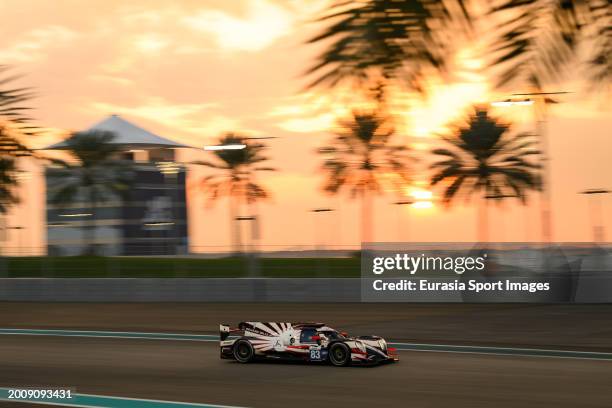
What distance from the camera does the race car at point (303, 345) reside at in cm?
1461

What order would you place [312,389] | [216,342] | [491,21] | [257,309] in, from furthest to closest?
[257,309] < [216,342] < [312,389] < [491,21]

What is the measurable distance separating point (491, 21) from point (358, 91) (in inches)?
12.0

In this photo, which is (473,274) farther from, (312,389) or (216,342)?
(312,389)

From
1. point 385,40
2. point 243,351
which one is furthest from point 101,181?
point 385,40

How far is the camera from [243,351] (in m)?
15.3

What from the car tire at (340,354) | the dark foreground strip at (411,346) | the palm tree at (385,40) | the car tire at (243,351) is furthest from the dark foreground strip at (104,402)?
the palm tree at (385,40)

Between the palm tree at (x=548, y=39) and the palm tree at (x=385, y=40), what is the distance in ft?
0.35

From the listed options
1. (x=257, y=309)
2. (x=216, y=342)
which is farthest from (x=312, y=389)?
(x=257, y=309)

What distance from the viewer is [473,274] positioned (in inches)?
1217

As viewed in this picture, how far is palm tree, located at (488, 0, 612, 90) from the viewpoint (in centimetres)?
187

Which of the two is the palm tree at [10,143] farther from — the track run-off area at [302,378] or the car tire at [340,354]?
the car tire at [340,354]

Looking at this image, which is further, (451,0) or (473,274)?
(473,274)

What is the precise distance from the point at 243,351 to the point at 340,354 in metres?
1.75

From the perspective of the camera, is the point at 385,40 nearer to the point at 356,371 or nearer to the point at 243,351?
the point at 356,371
